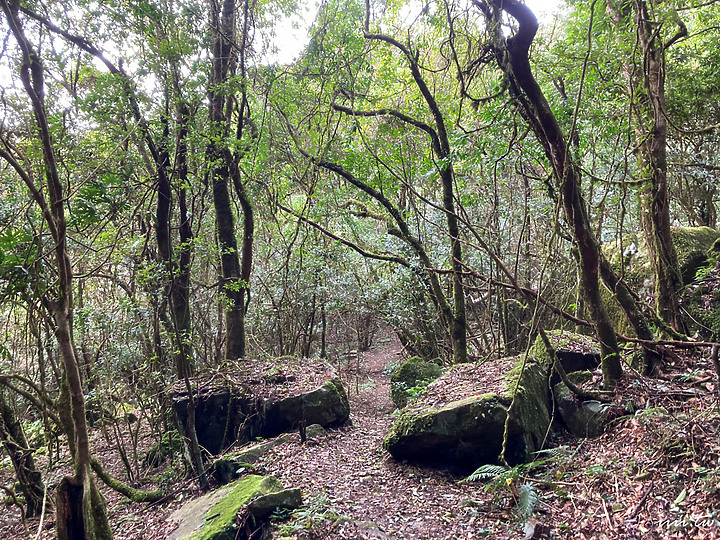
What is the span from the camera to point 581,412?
4461 mm

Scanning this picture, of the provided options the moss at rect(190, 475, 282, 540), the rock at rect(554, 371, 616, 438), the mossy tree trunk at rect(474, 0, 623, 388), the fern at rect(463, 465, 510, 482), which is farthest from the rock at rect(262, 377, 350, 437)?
the mossy tree trunk at rect(474, 0, 623, 388)

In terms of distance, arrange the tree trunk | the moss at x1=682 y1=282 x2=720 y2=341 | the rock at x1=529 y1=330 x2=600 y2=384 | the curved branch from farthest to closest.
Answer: the curved branch, the tree trunk, the rock at x1=529 y1=330 x2=600 y2=384, the moss at x1=682 y1=282 x2=720 y2=341

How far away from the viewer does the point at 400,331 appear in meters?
9.89

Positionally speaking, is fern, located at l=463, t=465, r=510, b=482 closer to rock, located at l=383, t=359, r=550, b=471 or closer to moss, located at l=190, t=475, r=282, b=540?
rock, located at l=383, t=359, r=550, b=471

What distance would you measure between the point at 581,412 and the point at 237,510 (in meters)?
3.60

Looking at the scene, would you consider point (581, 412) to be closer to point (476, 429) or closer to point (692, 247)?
point (476, 429)

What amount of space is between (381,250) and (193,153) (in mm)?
4468

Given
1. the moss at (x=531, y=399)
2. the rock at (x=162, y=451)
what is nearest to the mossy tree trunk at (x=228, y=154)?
the rock at (x=162, y=451)

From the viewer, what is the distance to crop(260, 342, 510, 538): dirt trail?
11.6ft

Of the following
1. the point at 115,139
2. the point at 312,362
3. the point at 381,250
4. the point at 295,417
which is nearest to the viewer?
the point at 115,139

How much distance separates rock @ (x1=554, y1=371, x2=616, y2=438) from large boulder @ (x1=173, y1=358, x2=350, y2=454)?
10.8ft

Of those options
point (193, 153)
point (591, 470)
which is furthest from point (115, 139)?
point (591, 470)

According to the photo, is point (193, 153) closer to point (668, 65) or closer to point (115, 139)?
point (115, 139)

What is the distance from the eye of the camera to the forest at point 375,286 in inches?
136
